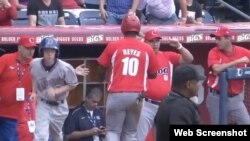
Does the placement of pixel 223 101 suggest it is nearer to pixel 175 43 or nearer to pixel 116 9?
pixel 175 43

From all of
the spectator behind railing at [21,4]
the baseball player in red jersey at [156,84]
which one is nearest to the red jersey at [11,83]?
the baseball player in red jersey at [156,84]

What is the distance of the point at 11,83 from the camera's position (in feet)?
37.9

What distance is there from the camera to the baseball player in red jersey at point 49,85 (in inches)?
443

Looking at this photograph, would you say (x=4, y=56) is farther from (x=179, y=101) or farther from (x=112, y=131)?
(x=179, y=101)

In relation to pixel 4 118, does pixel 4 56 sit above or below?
above

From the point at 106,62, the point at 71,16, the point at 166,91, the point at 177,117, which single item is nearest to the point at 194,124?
the point at 177,117

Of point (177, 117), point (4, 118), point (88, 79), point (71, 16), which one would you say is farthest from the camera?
point (71, 16)

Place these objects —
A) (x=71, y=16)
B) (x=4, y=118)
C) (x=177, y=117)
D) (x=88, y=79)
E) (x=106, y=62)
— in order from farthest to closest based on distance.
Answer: (x=71, y=16), (x=88, y=79), (x=4, y=118), (x=106, y=62), (x=177, y=117)

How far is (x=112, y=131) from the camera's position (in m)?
11.0

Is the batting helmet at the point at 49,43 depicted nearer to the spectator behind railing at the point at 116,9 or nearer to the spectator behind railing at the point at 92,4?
the spectator behind railing at the point at 116,9

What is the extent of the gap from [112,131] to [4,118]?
1.47 meters

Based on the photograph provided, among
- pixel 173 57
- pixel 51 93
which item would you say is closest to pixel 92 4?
pixel 173 57

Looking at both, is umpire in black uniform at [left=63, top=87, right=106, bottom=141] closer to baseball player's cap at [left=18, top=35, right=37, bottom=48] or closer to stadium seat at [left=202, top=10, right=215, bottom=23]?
baseball player's cap at [left=18, top=35, right=37, bottom=48]

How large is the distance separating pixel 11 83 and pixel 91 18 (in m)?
2.75
